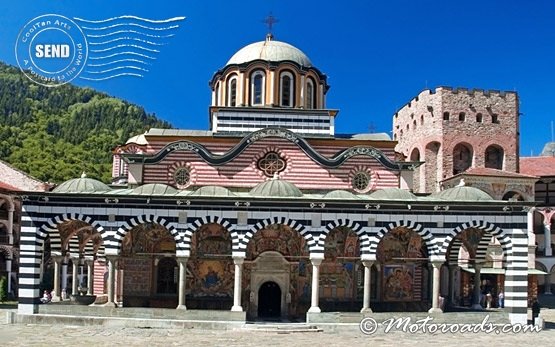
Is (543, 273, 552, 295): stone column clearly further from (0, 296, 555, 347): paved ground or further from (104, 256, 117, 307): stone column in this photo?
(104, 256, 117, 307): stone column

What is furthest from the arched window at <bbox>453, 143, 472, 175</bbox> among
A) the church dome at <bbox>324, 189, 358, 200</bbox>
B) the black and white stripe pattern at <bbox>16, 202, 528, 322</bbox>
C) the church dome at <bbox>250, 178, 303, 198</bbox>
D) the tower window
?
the church dome at <bbox>250, 178, 303, 198</bbox>

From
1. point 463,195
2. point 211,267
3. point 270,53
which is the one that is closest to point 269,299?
point 211,267

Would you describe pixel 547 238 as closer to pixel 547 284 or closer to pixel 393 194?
pixel 547 284

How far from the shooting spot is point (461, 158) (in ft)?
136

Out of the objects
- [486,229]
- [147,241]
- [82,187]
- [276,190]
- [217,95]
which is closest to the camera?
[486,229]

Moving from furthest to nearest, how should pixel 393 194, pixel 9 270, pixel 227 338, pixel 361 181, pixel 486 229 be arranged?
pixel 9 270
pixel 361 181
pixel 393 194
pixel 486 229
pixel 227 338

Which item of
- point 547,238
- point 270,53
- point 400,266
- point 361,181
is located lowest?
point 400,266

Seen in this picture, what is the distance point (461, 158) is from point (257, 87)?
1770 cm

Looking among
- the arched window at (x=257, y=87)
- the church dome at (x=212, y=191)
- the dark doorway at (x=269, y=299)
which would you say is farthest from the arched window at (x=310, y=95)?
the dark doorway at (x=269, y=299)

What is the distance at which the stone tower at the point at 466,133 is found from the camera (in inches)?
1596

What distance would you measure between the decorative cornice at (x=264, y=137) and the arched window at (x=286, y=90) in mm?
3172

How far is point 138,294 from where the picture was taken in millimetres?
25141

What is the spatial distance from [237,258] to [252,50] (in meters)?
11.6

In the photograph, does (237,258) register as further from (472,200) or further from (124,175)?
(124,175)
